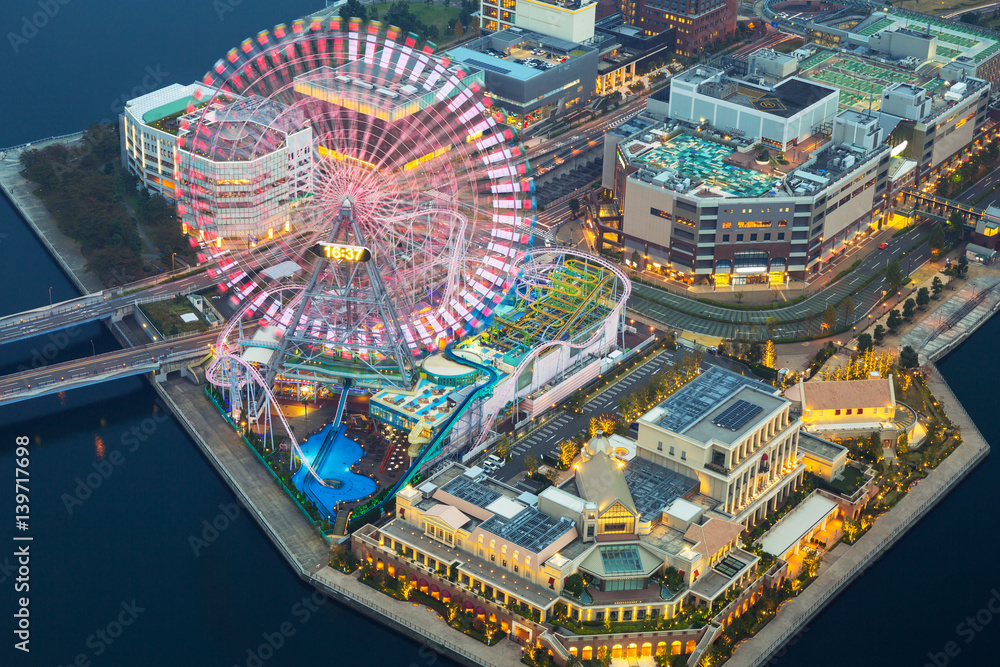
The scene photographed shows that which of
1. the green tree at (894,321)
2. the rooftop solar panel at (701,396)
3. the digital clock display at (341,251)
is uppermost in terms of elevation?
the digital clock display at (341,251)

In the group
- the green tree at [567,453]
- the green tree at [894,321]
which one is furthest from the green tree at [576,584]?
the green tree at [894,321]

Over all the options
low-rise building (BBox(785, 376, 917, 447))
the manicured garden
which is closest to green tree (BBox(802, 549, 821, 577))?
low-rise building (BBox(785, 376, 917, 447))

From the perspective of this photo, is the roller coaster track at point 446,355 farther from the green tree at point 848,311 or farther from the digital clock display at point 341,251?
the green tree at point 848,311

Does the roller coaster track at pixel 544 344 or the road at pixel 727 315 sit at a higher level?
the roller coaster track at pixel 544 344

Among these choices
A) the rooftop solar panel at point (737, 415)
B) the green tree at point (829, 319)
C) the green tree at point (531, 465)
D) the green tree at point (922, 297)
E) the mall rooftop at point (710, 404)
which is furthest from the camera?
the green tree at point (922, 297)

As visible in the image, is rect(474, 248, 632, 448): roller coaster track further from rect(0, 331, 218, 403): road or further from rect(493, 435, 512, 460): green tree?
rect(0, 331, 218, 403): road

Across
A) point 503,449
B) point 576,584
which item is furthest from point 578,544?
point 503,449

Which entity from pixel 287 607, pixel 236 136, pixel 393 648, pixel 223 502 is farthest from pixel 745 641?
pixel 236 136
